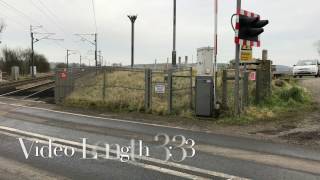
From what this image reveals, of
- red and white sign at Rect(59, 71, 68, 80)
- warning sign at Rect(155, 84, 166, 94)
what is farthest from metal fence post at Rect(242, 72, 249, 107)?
red and white sign at Rect(59, 71, 68, 80)

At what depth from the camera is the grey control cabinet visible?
16.0m

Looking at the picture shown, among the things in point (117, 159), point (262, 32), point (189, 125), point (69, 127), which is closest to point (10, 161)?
point (117, 159)

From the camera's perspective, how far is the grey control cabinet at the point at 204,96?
15953 millimetres

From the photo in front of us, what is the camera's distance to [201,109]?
52.7ft

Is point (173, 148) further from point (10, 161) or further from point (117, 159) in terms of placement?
point (10, 161)

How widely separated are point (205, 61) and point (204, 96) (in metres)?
1.64

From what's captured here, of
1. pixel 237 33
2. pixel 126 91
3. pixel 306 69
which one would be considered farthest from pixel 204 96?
pixel 306 69

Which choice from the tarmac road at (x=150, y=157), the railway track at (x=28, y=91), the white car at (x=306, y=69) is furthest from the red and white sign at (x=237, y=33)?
the white car at (x=306, y=69)

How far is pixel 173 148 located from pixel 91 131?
319 centimetres

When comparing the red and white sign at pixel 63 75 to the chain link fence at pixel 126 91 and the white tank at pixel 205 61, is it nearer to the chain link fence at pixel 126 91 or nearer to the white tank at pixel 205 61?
the chain link fence at pixel 126 91

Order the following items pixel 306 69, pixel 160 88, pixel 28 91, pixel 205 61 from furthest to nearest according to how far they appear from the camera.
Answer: pixel 306 69 < pixel 28 91 < pixel 160 88 < pixel 205 61

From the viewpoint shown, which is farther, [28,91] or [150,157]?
[28,91]

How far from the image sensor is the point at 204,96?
16047mm

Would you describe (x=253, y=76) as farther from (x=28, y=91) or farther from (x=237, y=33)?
(x=28, y=91)
